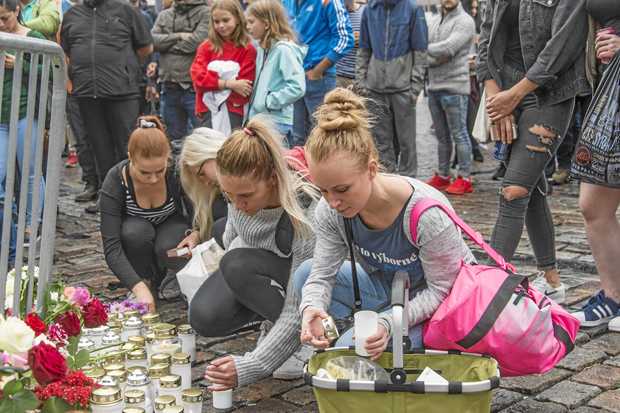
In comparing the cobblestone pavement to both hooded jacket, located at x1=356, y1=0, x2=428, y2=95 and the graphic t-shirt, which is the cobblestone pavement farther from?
hooded jacket, located at x1=356, y1=0, x2=428, y2=95

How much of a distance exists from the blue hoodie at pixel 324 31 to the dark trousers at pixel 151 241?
3069 millimetres

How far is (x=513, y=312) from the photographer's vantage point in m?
2.91

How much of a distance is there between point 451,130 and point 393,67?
1142mm

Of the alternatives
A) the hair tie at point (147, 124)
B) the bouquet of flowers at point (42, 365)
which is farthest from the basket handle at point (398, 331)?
the hair tie at point (147, 124)

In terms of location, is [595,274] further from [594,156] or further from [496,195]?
[496,195]

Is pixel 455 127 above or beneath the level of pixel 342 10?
beneath

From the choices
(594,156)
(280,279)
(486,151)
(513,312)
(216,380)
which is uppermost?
(594,156)

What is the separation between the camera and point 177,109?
850 centimetres

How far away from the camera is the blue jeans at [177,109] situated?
8352mm

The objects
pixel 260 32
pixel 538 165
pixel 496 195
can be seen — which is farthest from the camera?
pixel 496 195

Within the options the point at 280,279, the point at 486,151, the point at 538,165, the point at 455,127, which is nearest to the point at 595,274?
the point at 538,165

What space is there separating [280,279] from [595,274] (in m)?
2.34

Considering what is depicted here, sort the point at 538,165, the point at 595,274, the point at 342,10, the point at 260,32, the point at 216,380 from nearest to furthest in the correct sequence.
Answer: the point at 216,380, the point at 538,165, the point at 595,274, the point at 260,32, the point at 342,10

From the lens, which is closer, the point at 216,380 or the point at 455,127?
the point at 216,380
